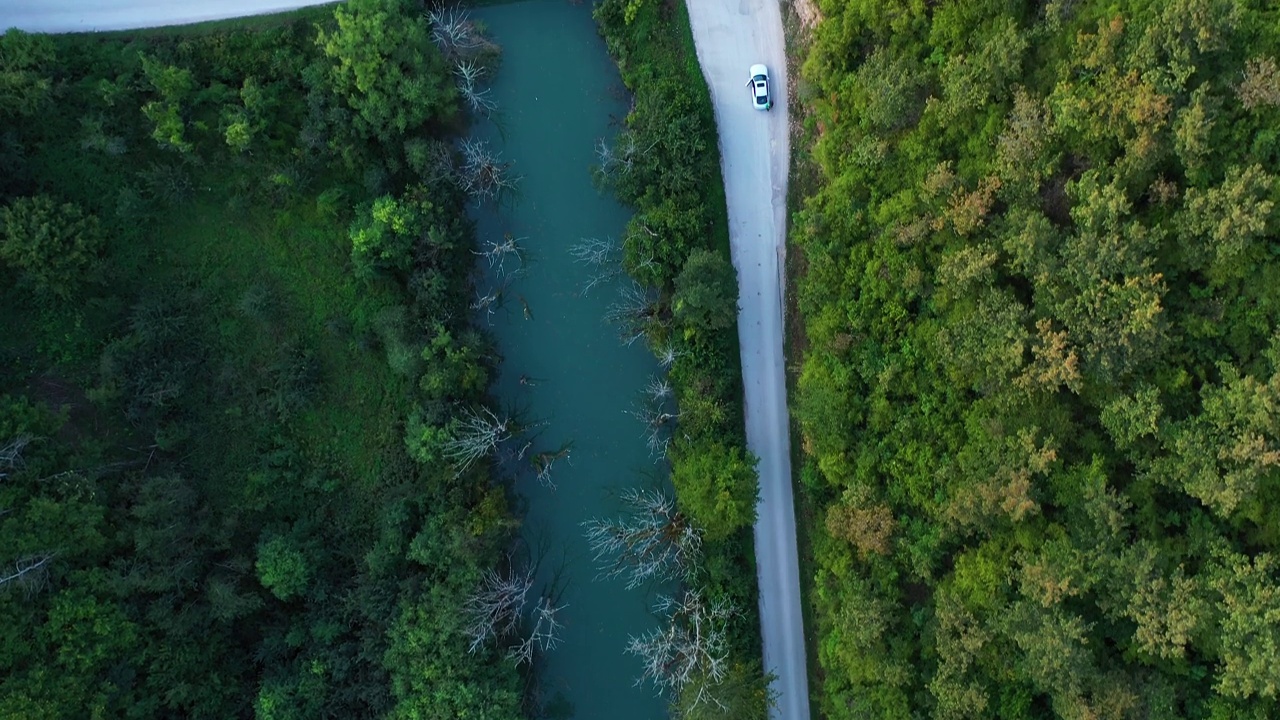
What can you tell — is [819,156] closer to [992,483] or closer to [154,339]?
[992,483]

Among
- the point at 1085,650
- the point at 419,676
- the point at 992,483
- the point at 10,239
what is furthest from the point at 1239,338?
the point at 10,239

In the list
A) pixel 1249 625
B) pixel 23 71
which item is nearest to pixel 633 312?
pixel 1249 625

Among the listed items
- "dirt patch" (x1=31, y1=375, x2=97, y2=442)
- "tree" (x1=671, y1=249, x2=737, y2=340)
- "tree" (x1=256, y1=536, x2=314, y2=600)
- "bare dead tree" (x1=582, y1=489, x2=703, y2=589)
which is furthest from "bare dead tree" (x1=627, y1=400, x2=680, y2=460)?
"dirt patch" (x1=31, y1=375, x2=97, y2=442)

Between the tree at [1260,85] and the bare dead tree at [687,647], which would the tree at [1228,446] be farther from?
the bare dead tree at [687,647]

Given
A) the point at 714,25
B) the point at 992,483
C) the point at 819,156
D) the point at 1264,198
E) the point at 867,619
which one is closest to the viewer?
the point at 1264,198

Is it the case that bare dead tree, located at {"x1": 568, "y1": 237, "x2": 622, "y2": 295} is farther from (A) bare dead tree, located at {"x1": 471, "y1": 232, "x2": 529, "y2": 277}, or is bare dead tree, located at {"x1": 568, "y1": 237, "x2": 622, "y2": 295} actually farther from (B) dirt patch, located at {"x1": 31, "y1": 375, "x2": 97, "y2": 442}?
(B) dirt patch, located at {"x1": 31, "y1": 375, "x2": 97, "y2": 442}
